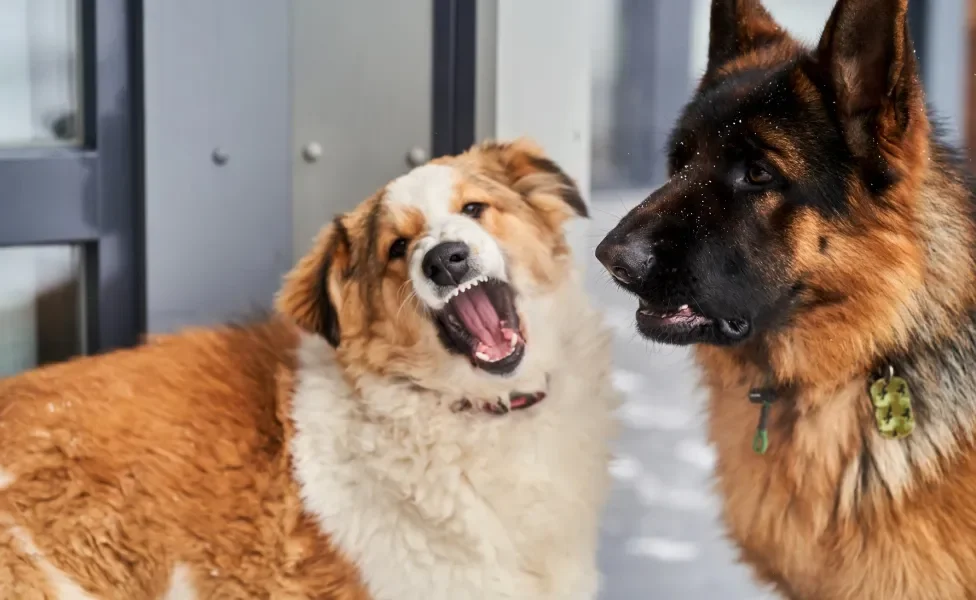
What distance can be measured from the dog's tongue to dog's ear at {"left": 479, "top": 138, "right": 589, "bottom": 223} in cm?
20

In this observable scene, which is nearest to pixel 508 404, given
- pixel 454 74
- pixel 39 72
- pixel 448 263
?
pixel 448 263

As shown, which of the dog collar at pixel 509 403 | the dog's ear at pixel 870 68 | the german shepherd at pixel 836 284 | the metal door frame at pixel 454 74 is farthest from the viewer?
the metal door frame at pixel 454 74

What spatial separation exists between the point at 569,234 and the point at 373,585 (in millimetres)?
737

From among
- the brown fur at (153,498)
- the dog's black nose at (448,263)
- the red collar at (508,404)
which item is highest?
the dog's black nose at (448,263)

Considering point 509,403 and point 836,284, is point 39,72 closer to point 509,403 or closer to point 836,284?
point 509,403

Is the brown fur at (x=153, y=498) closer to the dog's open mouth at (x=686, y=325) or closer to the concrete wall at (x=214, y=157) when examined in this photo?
the concrete wall at (x=214, y=157)

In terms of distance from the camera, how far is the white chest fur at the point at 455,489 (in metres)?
1.54

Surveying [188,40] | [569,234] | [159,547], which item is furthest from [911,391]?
[188,40]

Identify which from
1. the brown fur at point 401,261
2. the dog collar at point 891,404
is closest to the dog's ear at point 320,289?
the brown fur at point 401,261

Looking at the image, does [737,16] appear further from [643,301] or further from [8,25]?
[8,25]

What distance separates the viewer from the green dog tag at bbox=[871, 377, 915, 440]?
1.29 m

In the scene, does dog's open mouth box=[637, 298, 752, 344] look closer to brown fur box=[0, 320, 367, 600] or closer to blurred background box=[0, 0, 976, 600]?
blurred background box=[0, 0, 976, 600]

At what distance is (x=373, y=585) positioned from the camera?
60.1 inches

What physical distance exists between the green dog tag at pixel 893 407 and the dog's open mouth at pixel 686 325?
0.63ft
